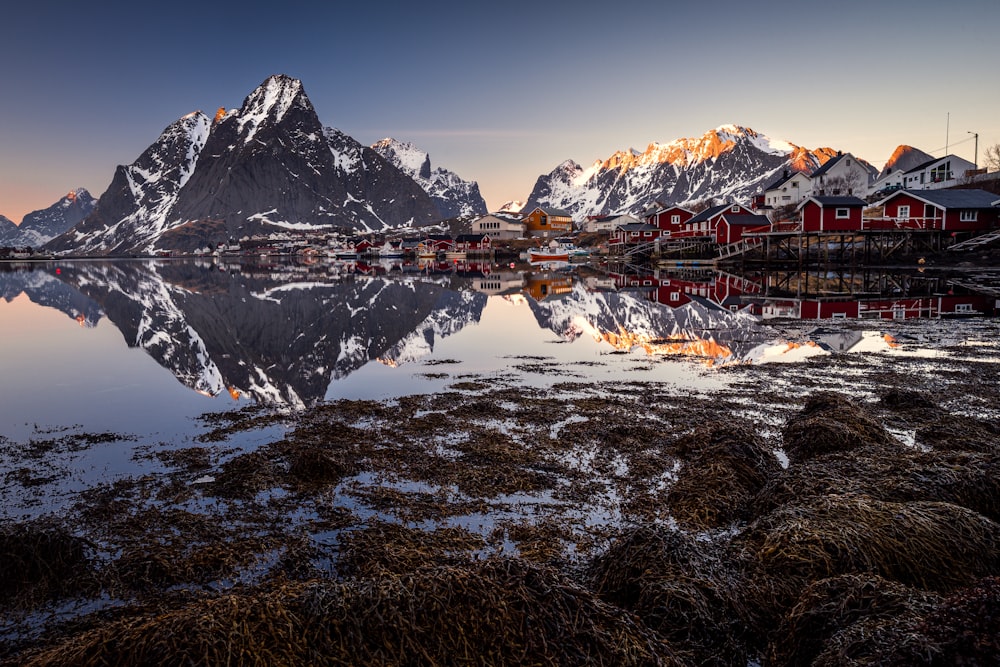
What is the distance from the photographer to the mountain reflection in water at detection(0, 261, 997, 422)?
21.1 meters

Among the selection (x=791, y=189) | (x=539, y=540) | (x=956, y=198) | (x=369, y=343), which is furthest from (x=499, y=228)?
(x=539, y=540)

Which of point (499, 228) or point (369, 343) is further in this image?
point (499, 228)

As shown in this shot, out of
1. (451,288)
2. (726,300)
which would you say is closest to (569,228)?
(451,288)

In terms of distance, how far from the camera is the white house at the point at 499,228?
7028 inches

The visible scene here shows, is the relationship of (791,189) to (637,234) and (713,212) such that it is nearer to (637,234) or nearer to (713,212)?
(637,234)

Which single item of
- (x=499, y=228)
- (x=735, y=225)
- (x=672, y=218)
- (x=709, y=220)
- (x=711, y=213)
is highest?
(x=499, y=228)

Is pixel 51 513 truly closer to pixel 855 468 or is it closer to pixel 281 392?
pixel 281 392

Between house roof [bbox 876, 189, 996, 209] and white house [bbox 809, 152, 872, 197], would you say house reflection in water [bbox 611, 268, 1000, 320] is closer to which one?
house roof [bbox 876, 189, 996, 209]

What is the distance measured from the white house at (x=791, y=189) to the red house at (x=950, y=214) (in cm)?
5120

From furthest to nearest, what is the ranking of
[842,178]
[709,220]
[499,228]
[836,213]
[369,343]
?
[499,228], [842,178], [709,220], [836,213], [369,343]

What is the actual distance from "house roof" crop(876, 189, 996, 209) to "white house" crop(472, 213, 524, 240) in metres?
119

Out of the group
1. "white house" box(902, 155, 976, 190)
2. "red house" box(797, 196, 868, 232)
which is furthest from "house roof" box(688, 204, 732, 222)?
"white house" box(902, 155, 976, 190)

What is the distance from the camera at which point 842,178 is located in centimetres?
11538

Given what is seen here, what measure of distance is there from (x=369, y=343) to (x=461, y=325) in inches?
288
